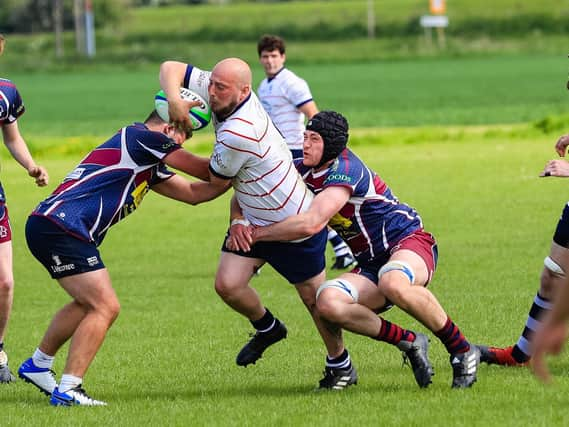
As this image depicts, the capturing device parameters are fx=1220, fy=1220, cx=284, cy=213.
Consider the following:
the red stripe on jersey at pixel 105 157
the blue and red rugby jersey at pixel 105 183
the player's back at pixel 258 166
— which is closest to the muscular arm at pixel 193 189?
the player's back at pixel 258 166

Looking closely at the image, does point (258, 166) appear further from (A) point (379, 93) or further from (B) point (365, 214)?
(A) point (379, 93)

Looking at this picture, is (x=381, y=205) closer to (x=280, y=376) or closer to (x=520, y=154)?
(x=280, y=376)

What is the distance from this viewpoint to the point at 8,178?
24875 millimetres

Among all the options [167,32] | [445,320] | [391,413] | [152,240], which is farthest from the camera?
[167,32]

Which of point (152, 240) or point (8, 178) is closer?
point (152, 240)

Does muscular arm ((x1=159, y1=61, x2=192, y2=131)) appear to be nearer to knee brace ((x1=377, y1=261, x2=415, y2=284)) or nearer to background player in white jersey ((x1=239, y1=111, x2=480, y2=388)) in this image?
background player in white jersey ((x1=239, y1=111, x2=480, y2=388))

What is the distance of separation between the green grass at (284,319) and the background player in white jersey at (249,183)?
0.59 meters

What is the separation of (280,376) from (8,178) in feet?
56.7

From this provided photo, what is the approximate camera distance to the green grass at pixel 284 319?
7.36 m

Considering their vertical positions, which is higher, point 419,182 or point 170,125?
point 170,125

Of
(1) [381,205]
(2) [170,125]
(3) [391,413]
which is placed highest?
(2) [170,125]

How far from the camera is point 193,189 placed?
804 centimetres

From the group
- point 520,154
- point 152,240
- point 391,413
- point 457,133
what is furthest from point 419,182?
point 391,413

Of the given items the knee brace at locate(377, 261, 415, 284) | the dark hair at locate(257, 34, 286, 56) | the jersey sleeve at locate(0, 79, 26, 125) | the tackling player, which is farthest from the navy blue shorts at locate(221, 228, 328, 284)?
the dark hair at locate(257, 34, 286, 56)
